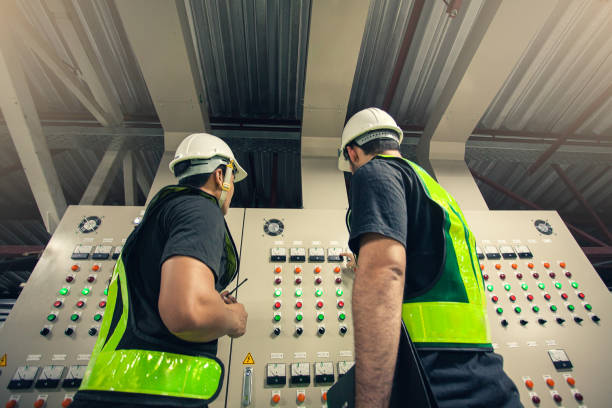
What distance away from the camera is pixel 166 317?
3.17 feet

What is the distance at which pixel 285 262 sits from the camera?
197 cm

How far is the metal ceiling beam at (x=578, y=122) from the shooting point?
2.95 m

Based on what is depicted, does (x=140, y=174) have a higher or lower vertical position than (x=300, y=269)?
higher

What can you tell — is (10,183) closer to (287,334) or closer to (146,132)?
(146,132)

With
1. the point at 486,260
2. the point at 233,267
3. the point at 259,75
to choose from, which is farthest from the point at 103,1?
the point at 486,260

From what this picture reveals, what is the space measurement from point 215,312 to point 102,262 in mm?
1360

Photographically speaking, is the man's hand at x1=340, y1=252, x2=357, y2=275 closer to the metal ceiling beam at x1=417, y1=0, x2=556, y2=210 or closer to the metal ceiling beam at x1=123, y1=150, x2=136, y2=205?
the metal ceiling beam at x1=417, y1=0, x2=556, y2=210

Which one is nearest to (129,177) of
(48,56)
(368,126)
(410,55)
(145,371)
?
(48,56)

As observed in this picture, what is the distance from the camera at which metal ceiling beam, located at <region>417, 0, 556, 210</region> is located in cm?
214

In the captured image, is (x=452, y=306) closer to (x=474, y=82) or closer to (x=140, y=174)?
(x=474, y=82)

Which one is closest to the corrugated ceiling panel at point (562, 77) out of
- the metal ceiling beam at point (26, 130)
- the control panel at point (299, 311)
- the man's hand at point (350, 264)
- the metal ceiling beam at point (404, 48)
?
the metal ceiling beam at point (404, 48)

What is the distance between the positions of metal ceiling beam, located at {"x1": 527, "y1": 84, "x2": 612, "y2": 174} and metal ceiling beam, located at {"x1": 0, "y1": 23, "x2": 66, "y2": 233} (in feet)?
16.9

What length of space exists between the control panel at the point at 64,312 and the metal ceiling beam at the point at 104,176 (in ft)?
1.52

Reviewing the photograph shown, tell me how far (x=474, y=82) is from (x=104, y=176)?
3.62 m
